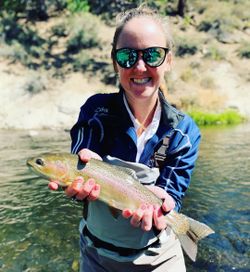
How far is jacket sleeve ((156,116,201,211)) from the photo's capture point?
10.8 feet

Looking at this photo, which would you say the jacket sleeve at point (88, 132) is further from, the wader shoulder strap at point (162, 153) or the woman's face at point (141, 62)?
the wader shoulder strap at point (162, 153)

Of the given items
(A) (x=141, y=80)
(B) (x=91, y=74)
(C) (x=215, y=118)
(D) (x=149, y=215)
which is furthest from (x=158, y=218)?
(B) (x=91, y=74)

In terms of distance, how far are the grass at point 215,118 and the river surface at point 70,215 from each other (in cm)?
796

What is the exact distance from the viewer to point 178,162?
3.32 meters

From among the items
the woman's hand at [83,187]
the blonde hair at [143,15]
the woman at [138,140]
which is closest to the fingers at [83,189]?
the woman's hand at [83,187]

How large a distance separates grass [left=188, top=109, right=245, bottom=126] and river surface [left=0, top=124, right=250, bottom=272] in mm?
7961

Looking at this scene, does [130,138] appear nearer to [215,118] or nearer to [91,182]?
[91,182]

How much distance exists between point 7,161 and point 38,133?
7.13m

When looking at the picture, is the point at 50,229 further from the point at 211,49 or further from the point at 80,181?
the point at 211,49

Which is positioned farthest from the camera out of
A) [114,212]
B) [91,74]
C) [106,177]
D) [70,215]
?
[91,74]

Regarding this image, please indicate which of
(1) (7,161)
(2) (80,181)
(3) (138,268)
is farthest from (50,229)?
(1) (7,161)

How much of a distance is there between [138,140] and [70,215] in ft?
17.2

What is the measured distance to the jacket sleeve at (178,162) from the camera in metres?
3.29

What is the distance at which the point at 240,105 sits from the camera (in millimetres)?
24969
